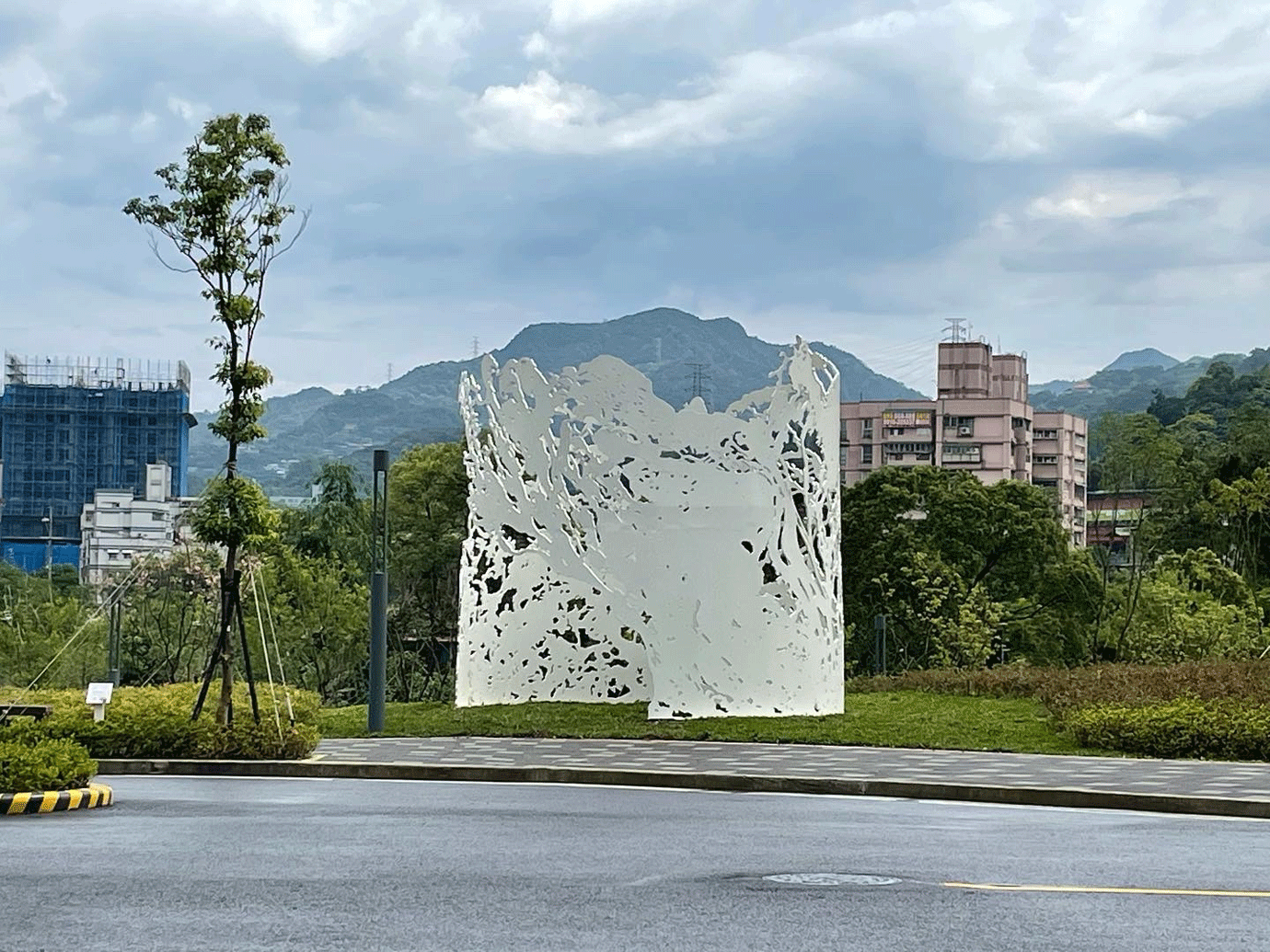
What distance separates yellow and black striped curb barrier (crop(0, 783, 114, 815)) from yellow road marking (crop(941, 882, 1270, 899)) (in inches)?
306

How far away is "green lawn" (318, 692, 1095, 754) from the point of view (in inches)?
883

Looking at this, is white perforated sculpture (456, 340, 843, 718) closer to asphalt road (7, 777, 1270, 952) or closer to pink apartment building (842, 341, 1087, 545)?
asphalt road (7, 777, 1270, 952)

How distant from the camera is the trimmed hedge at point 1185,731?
20.1m

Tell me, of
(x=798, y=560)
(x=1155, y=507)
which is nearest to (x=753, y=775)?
(x=798, y=560)

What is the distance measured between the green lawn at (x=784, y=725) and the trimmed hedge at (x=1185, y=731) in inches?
16.1

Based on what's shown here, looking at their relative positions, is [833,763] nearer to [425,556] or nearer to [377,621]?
[377,621]

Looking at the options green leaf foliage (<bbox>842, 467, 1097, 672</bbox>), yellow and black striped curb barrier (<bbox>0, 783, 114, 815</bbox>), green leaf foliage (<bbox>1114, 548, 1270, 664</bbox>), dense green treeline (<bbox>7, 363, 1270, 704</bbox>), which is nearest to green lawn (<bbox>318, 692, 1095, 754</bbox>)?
yellow and black striped curb barrier (<bbox>0, 783, 114, 815</bbox>)

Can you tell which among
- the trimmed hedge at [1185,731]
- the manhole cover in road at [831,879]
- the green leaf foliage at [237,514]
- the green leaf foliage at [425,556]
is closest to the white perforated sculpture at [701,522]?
the trimmed hedge at [1185,731]

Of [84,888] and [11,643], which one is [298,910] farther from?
[11,643]

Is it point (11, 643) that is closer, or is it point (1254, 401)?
point (11, 643)

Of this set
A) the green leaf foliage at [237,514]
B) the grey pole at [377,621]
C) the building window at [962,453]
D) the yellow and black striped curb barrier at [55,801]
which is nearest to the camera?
the yellow and black striped curb barrier at [55,801]

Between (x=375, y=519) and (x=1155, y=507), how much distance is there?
53796 mm

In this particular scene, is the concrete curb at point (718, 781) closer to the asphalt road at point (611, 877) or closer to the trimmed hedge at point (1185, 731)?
the asphalt road at point (611, 877)

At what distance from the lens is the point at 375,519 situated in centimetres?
2564
